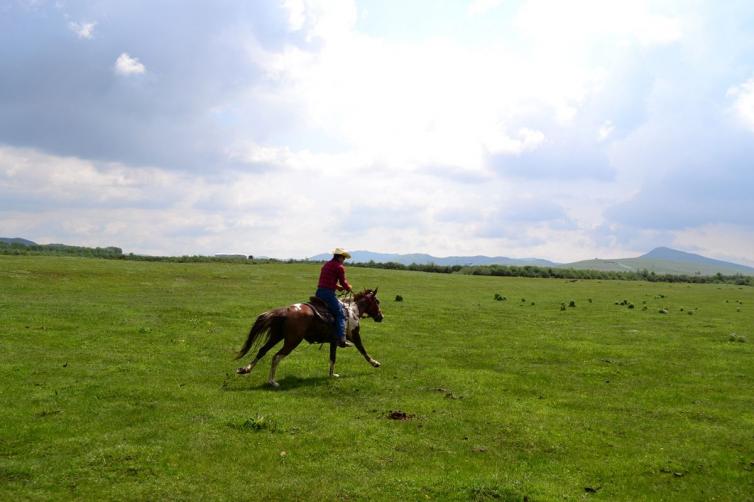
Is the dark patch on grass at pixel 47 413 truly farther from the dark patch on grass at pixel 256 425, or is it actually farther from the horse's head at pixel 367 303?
the horse's head at pixel 367 303

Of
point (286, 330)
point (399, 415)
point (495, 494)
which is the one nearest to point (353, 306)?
point (286, 330)

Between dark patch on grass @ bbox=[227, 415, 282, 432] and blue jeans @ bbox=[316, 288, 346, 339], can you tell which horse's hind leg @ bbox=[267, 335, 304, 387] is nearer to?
blue jeans @ bbox=[316, 288, 346, 339]

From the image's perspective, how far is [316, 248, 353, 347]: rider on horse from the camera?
61.7ft

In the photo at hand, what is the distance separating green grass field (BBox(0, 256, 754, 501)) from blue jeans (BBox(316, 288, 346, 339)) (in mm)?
1717

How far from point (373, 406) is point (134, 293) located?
35476 mm

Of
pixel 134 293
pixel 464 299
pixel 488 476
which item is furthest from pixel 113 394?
pixel 464 299

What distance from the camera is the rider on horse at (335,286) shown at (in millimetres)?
18797

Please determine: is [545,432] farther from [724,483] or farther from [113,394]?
[113,394]

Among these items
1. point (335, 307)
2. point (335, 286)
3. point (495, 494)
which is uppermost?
point (335, 286)

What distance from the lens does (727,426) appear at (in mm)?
15109

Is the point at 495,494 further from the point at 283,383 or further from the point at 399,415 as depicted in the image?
the point at 283,383

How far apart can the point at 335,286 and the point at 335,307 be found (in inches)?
28.0

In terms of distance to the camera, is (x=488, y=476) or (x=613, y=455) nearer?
(x=488, y=476)

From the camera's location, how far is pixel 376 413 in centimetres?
1541
